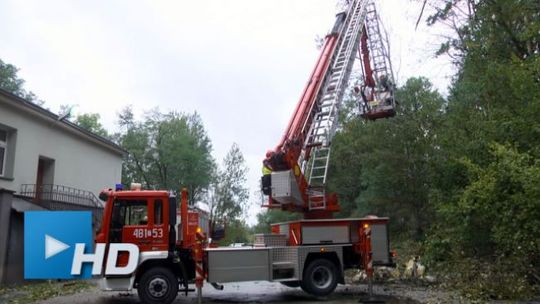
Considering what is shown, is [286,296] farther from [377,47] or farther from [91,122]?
[91,122]

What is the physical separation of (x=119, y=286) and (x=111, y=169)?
16.5 metres

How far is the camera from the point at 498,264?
538 inches

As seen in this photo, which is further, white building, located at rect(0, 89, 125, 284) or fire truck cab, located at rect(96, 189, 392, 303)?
white building, located at rect(0, 89, 125, 284)

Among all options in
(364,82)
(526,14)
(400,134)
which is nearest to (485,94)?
(526,14)

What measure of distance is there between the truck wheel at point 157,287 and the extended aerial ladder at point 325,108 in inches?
139

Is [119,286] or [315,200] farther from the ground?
[315,200]

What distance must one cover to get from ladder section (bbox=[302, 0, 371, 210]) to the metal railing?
24.9 feet

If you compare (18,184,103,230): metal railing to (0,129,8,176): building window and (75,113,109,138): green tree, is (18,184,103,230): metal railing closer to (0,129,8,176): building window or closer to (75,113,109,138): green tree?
(0,129,8,176): building window

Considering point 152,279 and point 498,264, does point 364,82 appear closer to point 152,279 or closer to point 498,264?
point 498,264

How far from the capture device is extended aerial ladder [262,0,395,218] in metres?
13.7

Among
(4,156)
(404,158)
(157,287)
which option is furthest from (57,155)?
(404,158)

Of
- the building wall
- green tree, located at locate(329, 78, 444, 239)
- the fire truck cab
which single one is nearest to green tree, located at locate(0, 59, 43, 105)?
the building wall

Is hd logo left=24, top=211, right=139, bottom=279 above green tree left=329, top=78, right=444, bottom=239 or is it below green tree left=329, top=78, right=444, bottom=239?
below

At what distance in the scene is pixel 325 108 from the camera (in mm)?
14609
